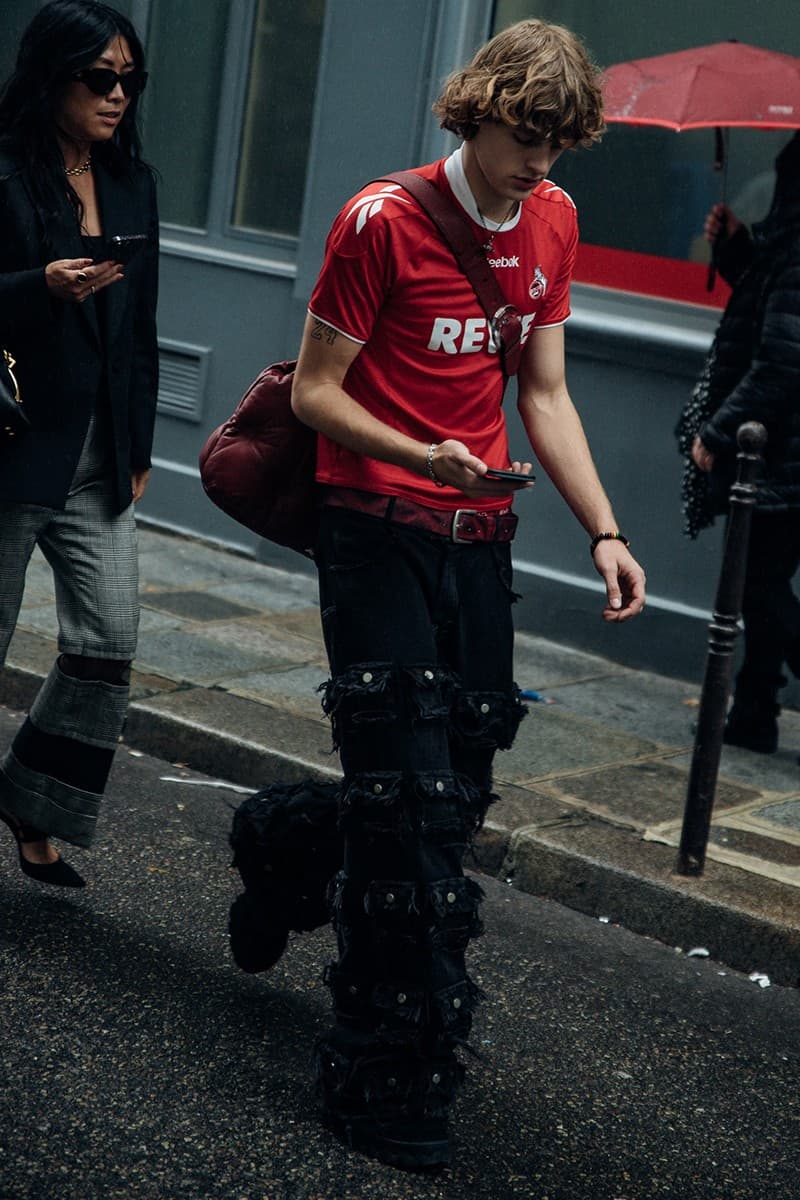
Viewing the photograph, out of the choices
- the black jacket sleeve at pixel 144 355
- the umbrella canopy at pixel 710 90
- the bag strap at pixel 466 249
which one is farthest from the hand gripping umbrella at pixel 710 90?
the bag strap at pixel 466 249

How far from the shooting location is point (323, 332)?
10.0 feet

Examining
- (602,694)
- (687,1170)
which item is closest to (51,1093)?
(687,1170)

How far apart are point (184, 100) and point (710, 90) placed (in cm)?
425

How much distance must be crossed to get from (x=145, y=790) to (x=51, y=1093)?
2159 mm

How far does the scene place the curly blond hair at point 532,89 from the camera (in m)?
2.92

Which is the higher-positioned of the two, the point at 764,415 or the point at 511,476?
the point at 511,476

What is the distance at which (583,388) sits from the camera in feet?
23.8

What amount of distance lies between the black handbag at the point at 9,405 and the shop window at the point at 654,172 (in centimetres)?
411

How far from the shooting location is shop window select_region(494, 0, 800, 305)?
7023 millimetres

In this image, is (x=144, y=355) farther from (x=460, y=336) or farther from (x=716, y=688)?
(x=716, y=688)

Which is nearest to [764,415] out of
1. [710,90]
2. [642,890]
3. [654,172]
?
[710,90]

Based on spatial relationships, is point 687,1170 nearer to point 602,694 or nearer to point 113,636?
point 113,636

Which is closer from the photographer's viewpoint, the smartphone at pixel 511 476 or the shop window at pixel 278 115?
the smartphone at pixel 511 476

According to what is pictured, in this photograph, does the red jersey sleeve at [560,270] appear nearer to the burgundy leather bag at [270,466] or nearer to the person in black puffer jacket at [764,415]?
the burgundy leather bag at [270,466]
